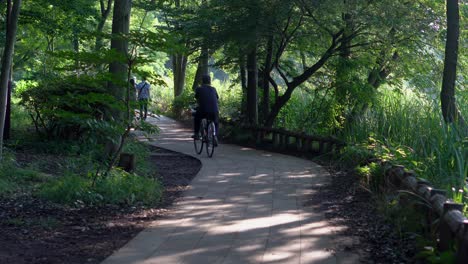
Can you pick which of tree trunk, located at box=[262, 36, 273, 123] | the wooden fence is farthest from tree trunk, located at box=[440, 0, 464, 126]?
tree trunk, located at box=[262, 36, 273, 123]

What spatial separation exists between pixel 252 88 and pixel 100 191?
1001cm

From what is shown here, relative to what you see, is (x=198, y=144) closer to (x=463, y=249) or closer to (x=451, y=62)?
(x=451, y=62)

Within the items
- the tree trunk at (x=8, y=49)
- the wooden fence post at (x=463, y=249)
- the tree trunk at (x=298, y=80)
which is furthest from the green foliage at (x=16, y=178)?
the tree trunk at (x=298, y=80)

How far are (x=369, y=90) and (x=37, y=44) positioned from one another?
14272 mm

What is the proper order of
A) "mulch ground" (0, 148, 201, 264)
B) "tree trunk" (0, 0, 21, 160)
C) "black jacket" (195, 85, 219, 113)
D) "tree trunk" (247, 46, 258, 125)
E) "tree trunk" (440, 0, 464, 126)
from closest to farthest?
"mulch ground" (0, 148, 201, 264) < "tree trunk" (440, 0, 464, 126) < "tree trunk" (0, 0, 21, 160) < "black jacket" (195, 85, 219, 113) < "tree trunk" (247, 46, 258, 125)

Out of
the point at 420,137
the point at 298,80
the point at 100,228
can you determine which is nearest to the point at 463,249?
the point at 100,228

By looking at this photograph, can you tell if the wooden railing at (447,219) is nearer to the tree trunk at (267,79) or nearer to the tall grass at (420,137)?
the tall grass at (420,137)

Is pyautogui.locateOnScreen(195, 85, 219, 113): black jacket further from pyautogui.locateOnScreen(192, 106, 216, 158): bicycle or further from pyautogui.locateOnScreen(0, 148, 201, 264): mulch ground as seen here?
pyautogui.locateOnScreen(0, 148, 201, 264): mulch ground

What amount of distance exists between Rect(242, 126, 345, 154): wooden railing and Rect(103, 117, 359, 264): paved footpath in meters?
2.41

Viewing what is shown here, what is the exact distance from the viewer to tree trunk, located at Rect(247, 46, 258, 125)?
17.3m

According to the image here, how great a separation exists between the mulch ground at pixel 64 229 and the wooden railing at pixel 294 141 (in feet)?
19.6

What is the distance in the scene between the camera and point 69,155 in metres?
12.0

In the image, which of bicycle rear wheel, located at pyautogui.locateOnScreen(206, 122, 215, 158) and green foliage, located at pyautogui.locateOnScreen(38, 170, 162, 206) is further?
bicycle rear wheel, located at pyautogui.locateOnScreen(206, 122, 215, 158)

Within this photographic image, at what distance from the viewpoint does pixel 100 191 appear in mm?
7961
